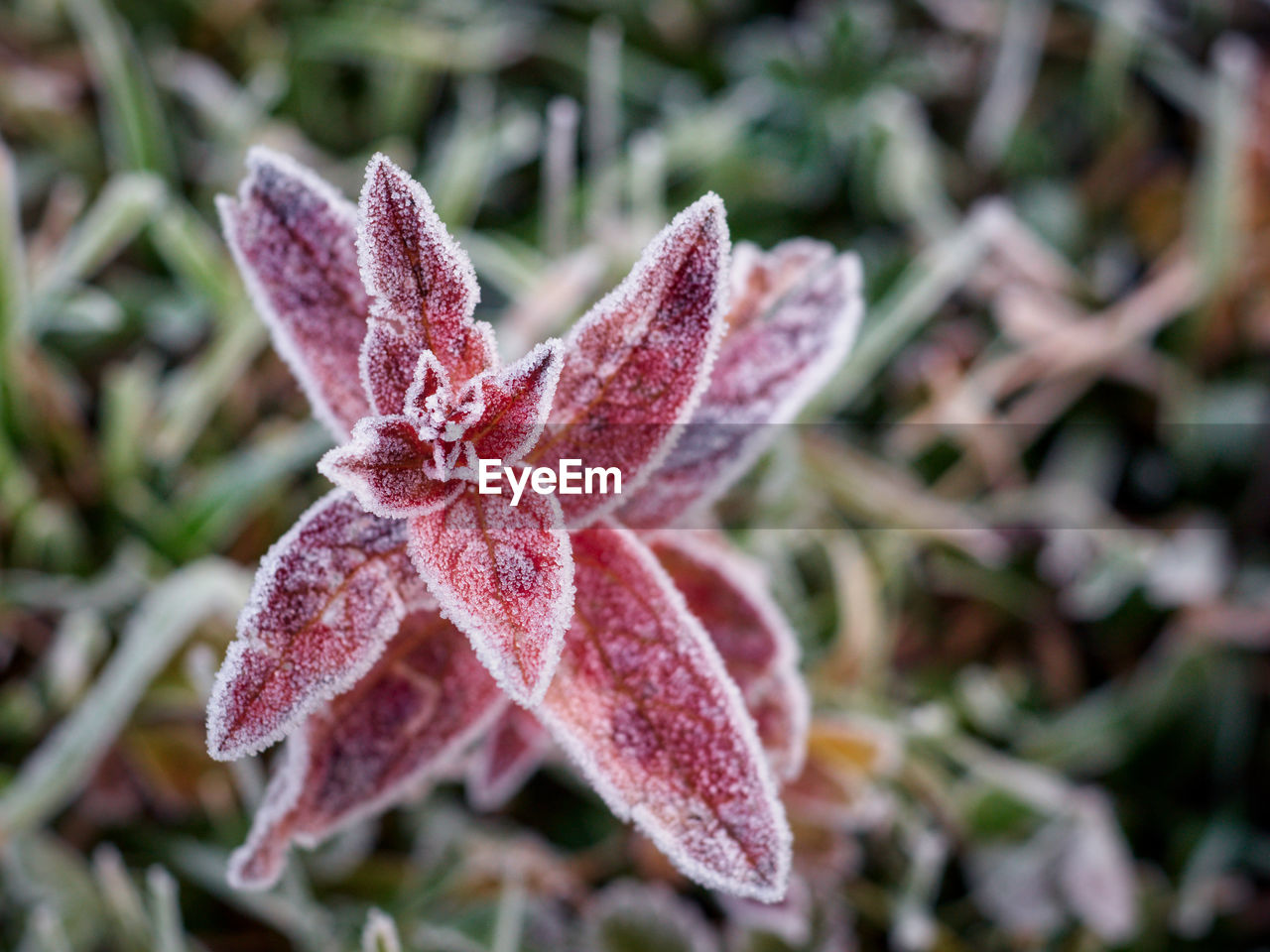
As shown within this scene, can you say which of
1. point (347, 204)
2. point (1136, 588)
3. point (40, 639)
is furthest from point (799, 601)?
point (40, 639)

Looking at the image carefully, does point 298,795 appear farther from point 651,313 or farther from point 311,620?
point 651,313

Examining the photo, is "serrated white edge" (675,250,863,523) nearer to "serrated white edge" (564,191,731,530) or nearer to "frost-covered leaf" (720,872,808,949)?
"serrated white edge" (564,191,731,530)

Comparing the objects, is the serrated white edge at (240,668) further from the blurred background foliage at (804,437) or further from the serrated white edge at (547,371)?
the blurred background foliage at (804,437)

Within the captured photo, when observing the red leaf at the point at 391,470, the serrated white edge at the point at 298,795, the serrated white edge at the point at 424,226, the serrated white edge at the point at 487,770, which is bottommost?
the serrated white edge at the point at 487,770

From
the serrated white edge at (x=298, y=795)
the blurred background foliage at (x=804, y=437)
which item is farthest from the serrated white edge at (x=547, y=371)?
the blurred background foliage at (x=804, y=437)

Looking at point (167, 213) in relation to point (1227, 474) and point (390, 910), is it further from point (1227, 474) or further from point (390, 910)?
point (1227, 474)

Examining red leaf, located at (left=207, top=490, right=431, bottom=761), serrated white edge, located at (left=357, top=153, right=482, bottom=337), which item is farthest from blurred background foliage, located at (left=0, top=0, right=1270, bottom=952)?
serrated white edge, located at (left=357, top=153, right=482, bottom=337)
